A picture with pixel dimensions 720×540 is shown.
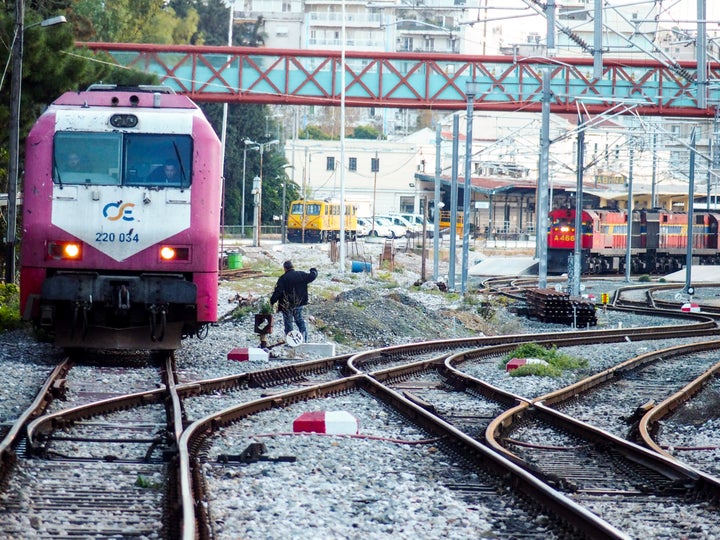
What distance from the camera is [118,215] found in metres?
13.6

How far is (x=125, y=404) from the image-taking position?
10.8 meters

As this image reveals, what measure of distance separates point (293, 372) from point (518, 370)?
119 inches

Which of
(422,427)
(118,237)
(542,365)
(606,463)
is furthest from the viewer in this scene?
(542,365)

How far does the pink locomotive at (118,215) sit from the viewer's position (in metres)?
13.5

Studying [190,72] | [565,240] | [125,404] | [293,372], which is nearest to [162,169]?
[293,372]

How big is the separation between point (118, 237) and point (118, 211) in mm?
299

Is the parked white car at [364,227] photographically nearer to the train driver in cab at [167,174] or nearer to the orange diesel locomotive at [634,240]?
the orange diesel locomotive at [634,240]

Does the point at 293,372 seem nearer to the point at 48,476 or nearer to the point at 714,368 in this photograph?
the point at 714,368

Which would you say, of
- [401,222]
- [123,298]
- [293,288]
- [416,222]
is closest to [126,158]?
[123,298]

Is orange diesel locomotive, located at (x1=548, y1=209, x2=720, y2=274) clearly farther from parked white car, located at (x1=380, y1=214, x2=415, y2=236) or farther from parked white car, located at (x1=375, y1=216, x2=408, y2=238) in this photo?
parked white car, located at (x1=380, y1=214, x2=415, y2=236)

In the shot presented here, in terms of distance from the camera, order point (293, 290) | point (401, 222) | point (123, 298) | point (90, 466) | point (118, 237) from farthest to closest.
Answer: point (401, 222) → point (293, 290) → point (118, 237) → point (123, 298) → point (90, 466)

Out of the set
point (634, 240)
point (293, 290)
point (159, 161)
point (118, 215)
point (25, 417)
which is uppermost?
point (159, 161)

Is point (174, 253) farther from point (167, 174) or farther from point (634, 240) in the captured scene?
point (634, 240)

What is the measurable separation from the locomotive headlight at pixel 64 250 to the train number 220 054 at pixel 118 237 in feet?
0.83
